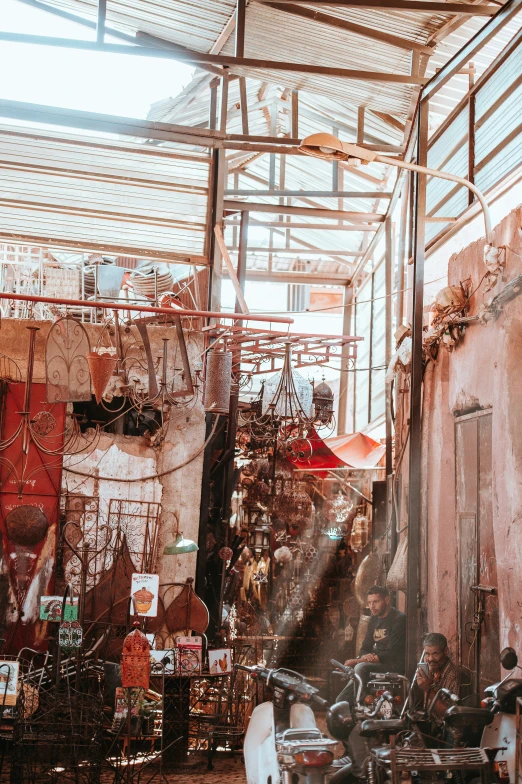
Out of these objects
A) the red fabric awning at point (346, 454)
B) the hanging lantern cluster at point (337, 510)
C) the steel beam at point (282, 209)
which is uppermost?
the steel beam at point (282, 209)

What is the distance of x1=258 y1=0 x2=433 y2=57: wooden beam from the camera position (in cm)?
957

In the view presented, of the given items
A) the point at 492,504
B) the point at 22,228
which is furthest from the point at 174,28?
the point at 492,504

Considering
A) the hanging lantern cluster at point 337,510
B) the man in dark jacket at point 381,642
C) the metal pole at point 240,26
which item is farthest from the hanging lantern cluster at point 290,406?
the metal pole at point 240,26

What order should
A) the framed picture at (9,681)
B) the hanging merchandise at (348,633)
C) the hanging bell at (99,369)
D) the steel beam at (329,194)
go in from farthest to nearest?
1. the steel beam at (329,194)
2. the hanging merchandise at (348,633)
3. the hanging bell at (99,369)
4. the framed picture at (9,681)

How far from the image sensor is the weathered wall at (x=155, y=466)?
941 cm

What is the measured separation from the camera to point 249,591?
13625 mm

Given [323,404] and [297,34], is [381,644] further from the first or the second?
[297,34]

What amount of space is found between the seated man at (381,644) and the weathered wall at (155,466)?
2.23 meters

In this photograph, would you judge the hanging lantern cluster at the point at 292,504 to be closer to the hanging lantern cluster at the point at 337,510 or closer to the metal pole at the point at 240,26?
the hanging lantern cluster at the point at 337,510

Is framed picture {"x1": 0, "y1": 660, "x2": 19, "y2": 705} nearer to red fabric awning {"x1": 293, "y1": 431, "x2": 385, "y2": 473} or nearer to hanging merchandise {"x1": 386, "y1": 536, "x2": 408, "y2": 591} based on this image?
hanging merchandise {"x1": 386, "y1": 536, "x2": 408, "y2": 591}

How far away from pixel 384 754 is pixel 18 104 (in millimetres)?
8554

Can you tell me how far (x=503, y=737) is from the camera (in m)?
4.73

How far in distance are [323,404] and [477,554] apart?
395 centimetres

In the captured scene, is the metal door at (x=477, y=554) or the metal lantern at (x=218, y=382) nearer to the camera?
the metal door at (x=477, y=554)
